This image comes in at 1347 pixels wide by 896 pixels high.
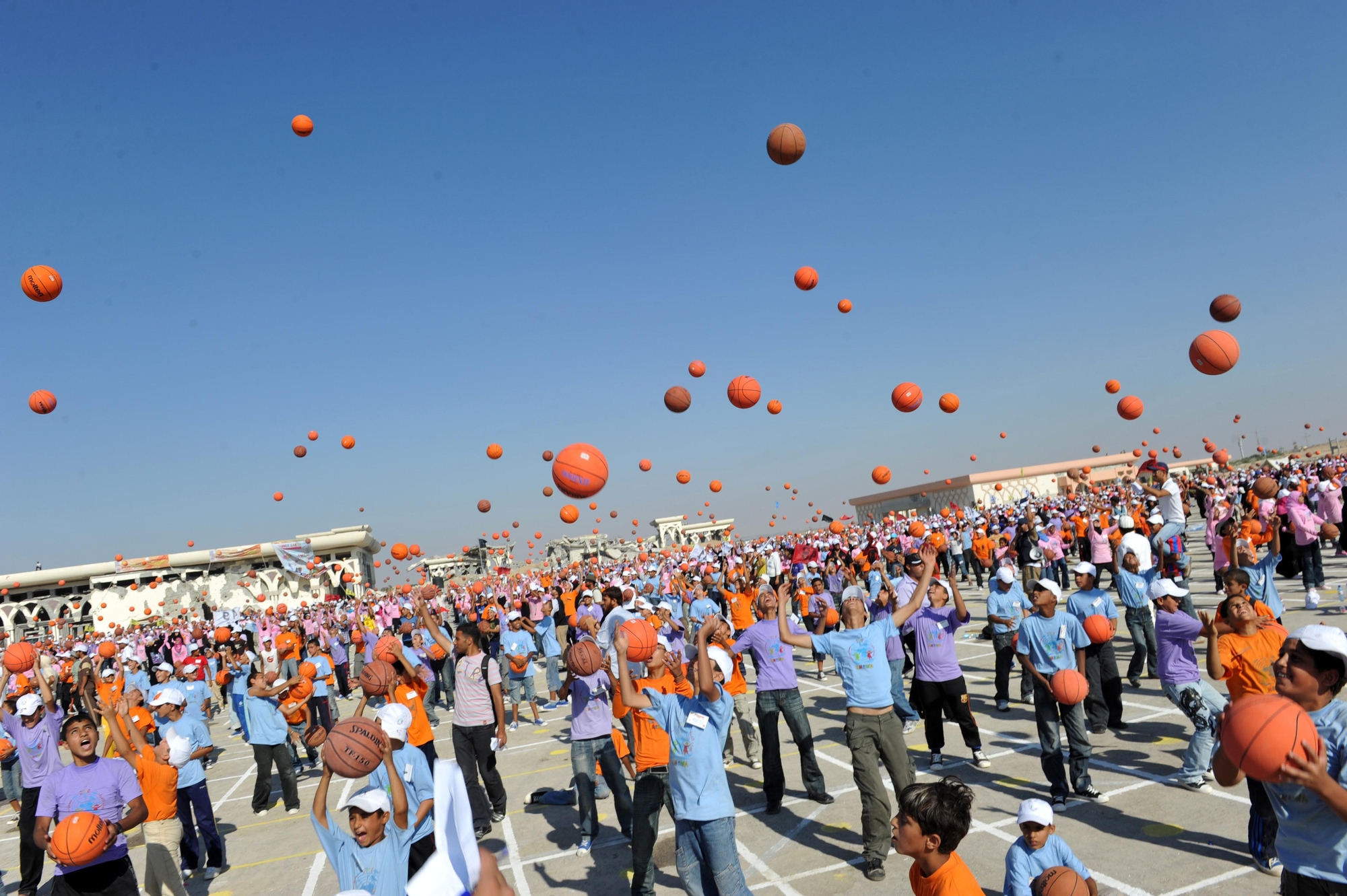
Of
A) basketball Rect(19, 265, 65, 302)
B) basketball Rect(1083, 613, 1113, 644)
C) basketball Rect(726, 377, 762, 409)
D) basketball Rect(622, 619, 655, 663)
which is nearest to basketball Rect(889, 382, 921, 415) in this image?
basketball Rect(726, 377, 762, 409)

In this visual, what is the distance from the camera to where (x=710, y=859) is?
4.95 m

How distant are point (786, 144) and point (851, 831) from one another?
848 centimetres

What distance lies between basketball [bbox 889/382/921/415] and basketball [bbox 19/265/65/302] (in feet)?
40.0

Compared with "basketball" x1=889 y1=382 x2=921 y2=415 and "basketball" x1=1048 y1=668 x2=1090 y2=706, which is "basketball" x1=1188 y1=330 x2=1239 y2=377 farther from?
"basketball" x1=1048 y1=668 x2=1090 y2=706

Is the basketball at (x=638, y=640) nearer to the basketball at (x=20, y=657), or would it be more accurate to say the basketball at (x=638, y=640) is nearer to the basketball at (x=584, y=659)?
the basketball at (x=584, y=659)

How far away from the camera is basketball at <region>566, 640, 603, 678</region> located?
22.5ft

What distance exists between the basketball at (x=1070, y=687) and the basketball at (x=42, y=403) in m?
13.8

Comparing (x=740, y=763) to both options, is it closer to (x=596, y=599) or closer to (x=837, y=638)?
(x=837, y=638)

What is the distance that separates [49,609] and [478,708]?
3624 inches

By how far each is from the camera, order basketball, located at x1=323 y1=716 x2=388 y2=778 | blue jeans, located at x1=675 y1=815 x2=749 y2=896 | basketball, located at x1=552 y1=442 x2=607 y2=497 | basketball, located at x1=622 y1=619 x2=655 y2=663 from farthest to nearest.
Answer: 1. basketball, located at x1=552 y1=442 x2=607 y2=497
2. basketball, located at x1=622 y1=619 x2=655 y2=663
3. blue jeans, located at x1=675 y1=815 x2=749 y2=896
4. basketball, located at x1=323 y1=716 x2=388 y2=778

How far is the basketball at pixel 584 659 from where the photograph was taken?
685 cm

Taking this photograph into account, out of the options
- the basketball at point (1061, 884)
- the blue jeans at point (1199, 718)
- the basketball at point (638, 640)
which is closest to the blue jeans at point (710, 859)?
the basketball at point (638, 640)

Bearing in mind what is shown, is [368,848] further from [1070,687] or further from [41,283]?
[41,283]

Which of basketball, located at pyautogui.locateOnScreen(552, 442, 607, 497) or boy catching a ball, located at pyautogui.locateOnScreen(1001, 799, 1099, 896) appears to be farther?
basketball, located at pyautogui.locateOnScreen(552, 442, 607, 497)
